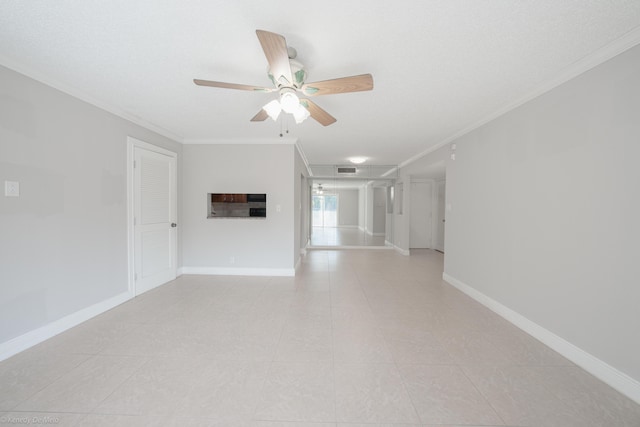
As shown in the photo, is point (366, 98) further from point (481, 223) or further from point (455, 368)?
point (455, 368)

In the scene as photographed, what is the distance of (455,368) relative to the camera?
1.98 m

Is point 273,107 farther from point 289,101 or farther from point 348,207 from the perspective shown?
point 348,207

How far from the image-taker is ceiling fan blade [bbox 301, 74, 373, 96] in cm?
176

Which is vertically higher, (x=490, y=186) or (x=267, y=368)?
(x=490, y=186)

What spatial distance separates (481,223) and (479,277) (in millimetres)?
740

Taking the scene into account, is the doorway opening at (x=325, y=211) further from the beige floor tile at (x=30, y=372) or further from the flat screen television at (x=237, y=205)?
the beige floor tile at (x=30, y=372)

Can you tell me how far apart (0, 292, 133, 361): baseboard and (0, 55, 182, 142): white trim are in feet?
7.44

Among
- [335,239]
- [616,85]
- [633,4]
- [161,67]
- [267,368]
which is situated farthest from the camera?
[335,239]

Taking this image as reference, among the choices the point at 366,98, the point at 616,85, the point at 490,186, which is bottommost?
the point at 490,186

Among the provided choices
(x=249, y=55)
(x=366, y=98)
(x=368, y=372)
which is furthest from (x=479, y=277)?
(x=249, y=55)

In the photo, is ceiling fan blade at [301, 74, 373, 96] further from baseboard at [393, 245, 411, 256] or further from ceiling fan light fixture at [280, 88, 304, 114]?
baseboard at [393, 245, 411, 256]

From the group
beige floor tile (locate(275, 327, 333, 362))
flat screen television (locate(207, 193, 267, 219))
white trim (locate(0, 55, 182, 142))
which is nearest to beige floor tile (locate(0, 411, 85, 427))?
beige floor tile (locate(275, 327, 333, 362))

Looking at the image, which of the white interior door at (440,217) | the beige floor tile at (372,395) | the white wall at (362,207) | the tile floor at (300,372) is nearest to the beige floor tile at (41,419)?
the tile floor at (300,372)

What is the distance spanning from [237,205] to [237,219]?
25cm
